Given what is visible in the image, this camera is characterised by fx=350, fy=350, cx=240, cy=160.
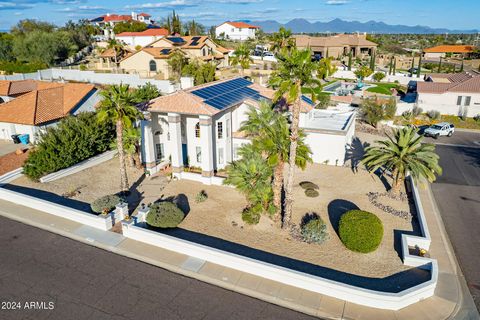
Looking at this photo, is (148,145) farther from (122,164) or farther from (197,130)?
(122,164)

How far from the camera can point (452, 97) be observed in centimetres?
4872

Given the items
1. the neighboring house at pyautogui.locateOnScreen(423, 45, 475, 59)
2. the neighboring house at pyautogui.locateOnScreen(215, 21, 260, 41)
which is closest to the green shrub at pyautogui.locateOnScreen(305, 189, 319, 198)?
the neighboring house at pyautogui.locateOnScreen(423, 45, 475, 59)

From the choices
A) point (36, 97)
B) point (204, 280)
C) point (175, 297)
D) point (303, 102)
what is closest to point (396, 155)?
point (303, 102)

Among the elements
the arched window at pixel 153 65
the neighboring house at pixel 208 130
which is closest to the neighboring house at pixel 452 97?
the neighboring house at pixel 208 130

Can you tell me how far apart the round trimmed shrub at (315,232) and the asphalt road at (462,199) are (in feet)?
23.4

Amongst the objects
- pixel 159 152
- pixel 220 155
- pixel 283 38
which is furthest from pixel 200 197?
pixel 283 38

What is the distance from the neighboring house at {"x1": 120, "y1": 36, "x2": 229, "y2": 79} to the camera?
6781 centimetres

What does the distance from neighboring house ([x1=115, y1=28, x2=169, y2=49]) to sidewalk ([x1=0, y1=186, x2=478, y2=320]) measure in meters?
87.2

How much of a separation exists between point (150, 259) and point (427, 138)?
36.8m

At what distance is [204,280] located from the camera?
1694 cm

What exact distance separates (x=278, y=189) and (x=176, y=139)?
32.9 feet

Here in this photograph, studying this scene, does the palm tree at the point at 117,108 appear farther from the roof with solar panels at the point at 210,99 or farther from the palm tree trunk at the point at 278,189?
the palm tree trunk at the point at 278,189

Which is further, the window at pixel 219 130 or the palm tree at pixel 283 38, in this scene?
the palm tree at pixel 283 38

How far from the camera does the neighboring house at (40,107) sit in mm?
36688
